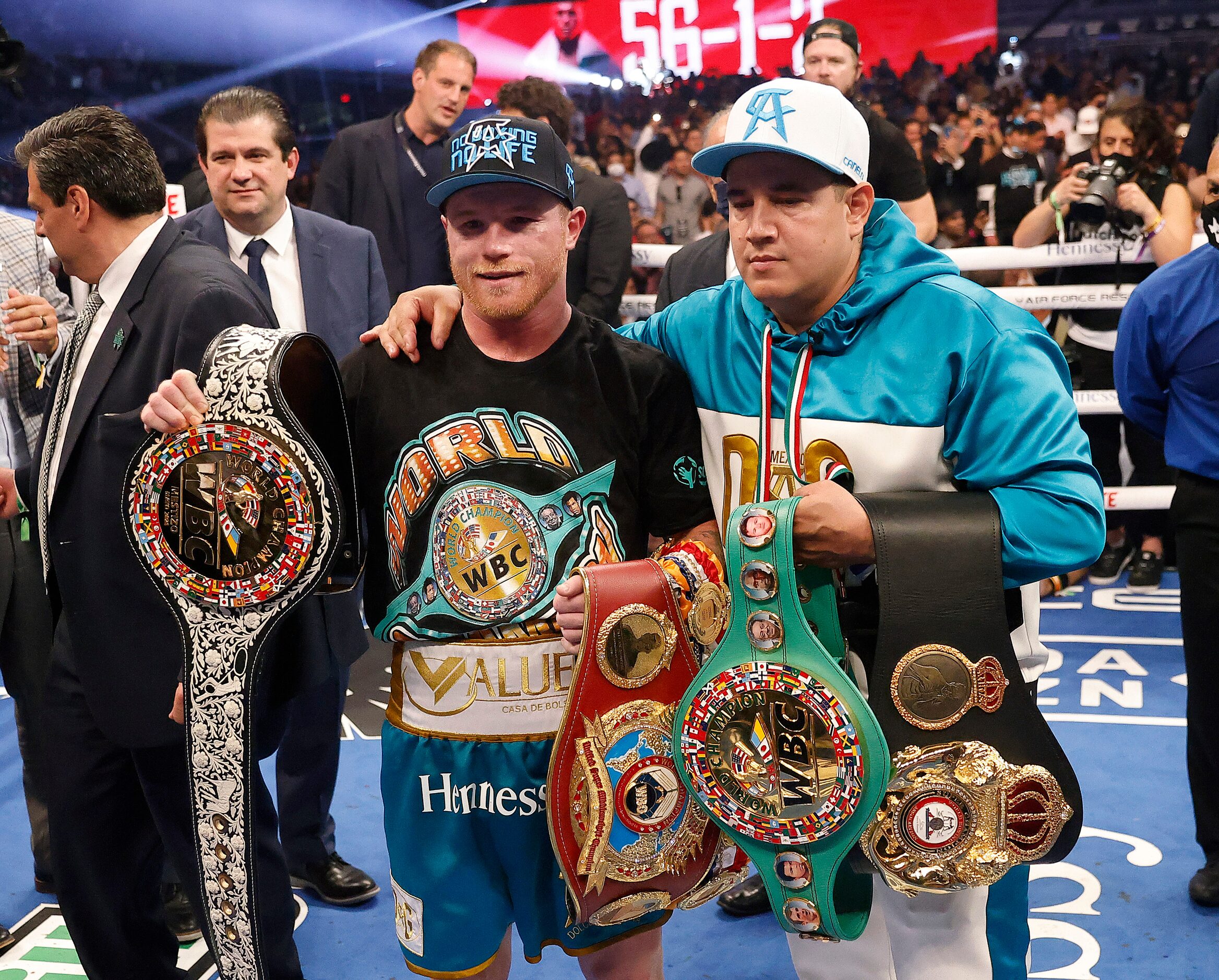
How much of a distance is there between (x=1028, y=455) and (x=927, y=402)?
157mm

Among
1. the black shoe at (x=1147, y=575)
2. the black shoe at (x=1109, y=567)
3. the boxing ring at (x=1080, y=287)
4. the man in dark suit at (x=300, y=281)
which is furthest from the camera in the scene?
the black shoe at (x=1109, y=567)

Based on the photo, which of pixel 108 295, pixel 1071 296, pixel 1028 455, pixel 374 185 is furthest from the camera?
pixel 1071 296

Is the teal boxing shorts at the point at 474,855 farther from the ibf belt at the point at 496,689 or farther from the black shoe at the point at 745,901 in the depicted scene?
the black shoe at the point at 745,901

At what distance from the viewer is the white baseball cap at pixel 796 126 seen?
1.58m

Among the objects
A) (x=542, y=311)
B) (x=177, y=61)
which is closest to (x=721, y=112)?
(x=542, y=311)

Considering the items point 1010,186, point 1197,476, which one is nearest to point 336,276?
point 1197,476

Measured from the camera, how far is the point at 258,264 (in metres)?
3.22

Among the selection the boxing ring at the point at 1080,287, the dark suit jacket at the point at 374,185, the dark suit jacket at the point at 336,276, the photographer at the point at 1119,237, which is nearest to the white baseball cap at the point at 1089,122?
the photographer at the point at 1119,237

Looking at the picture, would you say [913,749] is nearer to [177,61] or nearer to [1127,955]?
[1127,955]

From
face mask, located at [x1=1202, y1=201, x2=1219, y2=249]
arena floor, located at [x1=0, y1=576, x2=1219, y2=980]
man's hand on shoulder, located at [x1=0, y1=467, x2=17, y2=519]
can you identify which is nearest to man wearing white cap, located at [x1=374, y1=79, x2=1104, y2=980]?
arena floor, located at [x1=0, y1=576, x2=1219, y2=980]

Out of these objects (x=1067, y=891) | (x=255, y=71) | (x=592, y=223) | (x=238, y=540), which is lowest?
(x=1067, y=891)

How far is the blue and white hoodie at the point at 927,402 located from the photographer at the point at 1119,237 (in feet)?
11.9

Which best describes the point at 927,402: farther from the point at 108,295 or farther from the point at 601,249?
the point at 601,249

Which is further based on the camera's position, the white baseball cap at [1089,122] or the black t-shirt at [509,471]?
the white baseball cap at [1089,122]
